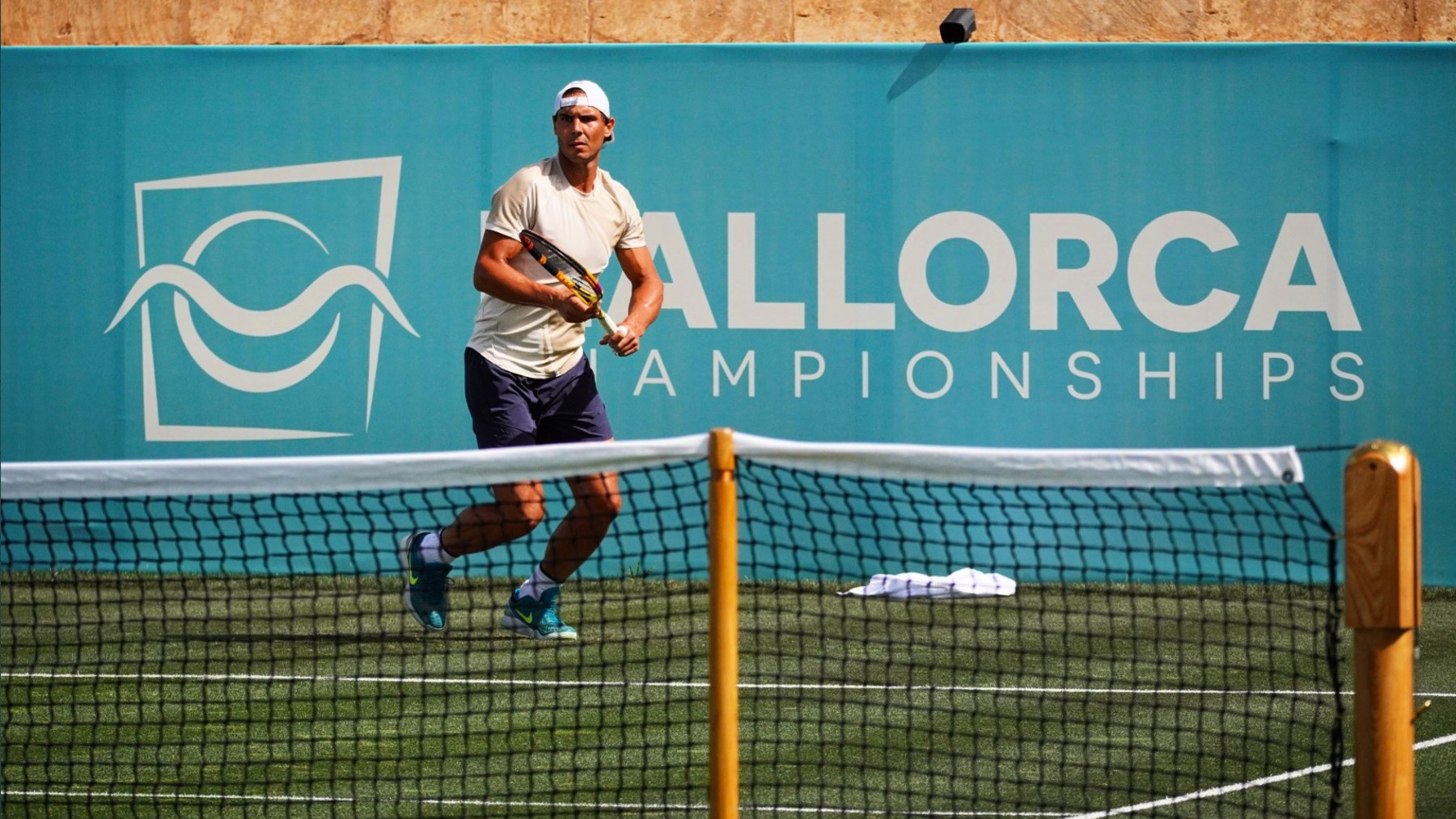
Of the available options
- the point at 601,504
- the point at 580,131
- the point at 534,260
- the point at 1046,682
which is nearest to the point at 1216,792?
the point at 1046,682

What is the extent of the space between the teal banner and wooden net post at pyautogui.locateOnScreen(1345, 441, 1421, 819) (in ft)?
16.4

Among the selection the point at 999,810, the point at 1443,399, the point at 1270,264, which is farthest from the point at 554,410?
the point at 1443,399

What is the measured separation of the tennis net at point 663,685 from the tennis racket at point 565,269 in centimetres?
88

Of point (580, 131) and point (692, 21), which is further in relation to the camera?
point (692, 21)

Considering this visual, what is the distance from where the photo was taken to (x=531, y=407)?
623 cm

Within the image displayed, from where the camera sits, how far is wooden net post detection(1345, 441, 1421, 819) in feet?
9.77

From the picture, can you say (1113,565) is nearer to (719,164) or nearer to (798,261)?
(798,261)

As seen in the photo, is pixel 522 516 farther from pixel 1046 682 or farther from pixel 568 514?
pixel 1046 682

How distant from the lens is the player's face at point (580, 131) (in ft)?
20.0

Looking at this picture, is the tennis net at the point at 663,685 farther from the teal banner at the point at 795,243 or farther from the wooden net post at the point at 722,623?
the teal banner at the point at 795,243

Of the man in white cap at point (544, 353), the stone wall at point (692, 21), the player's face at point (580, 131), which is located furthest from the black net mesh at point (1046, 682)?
the stone wall at point (692, 21)

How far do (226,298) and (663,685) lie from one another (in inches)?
141

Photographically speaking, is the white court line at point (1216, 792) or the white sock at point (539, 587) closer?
the white court line at point (1216, 792)

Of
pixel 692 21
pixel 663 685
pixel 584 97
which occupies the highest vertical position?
pixel 692 21
